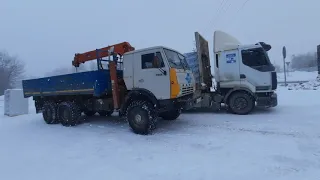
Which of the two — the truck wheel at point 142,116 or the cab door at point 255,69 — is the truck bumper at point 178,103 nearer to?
the truck wheel at point 142,116

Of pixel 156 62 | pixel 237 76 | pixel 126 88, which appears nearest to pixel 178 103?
pixel 156 62

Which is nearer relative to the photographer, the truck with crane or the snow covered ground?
the snow covered ground

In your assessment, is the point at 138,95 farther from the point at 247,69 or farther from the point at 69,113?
the point at 247,69

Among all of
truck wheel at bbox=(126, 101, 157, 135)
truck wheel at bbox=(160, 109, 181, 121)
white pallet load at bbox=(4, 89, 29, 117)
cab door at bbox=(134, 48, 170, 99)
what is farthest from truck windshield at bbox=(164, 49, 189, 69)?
white pallet load at bbox=(4, 89, 29, 117)

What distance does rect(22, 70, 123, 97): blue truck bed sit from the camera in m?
7.79

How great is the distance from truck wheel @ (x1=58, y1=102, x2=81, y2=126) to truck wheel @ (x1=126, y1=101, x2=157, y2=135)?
244cm

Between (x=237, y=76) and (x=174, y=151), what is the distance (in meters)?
5.47

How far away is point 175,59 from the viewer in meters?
7.28

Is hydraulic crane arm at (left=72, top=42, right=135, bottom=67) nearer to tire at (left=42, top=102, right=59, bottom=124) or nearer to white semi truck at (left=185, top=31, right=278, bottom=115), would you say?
tire at (left=42, top=102, right=59, bottom=124)

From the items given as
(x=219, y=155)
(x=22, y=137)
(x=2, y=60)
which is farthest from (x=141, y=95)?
(x=2, y=60)

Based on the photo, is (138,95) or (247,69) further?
(247,69)

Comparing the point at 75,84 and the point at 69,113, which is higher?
the point at 75,84

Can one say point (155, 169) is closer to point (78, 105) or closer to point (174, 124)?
point (174, 124)

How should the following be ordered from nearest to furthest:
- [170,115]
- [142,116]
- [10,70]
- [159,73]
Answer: [159,73] → [142,116] → [170,115] → [10,70]
